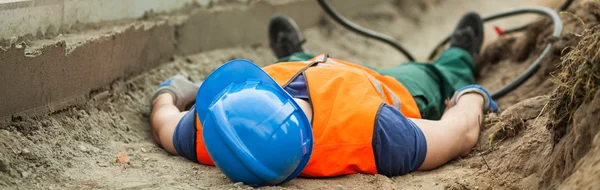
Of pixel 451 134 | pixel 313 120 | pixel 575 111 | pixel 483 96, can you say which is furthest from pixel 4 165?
pixel 483 96

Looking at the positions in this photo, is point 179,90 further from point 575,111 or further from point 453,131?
point 575,111

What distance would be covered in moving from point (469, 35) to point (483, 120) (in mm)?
1094

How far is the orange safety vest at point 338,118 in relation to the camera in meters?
2.32

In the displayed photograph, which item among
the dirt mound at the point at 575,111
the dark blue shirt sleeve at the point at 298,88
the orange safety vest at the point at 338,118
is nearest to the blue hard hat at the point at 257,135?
the orange safety vest at the point at 338,118

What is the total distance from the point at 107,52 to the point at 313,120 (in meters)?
0.96

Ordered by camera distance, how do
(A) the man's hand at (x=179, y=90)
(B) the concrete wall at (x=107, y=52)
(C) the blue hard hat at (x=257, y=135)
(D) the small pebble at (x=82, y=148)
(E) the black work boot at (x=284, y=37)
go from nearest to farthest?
(C) the blue hard hat at (x=257, y=135) < (B) the concrete wall at (x=107, y=52) < (D) the small pebble at (x=82, y=148) < (A) the man's hand at (x=179, y=90) < (E) the black work boot at (x=284, y=37)

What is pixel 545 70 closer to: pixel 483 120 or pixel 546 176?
pixel 483 120

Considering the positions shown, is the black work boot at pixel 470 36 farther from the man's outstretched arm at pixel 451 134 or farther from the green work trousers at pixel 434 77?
the man's outstretched arm at pixel 451 134

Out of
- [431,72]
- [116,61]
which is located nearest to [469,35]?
[431,72]

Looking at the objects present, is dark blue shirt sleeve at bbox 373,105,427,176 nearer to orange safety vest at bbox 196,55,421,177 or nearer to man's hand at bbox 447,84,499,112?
orange safety vest at bbox 196,55,421,177

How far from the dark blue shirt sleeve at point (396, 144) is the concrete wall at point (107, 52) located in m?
1.10

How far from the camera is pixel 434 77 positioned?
337cm

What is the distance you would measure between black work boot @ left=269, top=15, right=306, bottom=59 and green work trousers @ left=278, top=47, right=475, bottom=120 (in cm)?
19

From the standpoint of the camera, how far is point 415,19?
18.6ft
